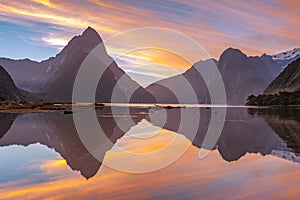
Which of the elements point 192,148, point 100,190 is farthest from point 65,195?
point 192,148

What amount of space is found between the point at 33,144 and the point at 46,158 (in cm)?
861

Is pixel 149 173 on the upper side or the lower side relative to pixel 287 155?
upper

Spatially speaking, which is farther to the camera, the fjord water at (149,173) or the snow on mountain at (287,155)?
the snow on mountain at (287,155)

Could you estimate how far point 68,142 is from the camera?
3475 cm

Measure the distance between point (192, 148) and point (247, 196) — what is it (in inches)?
629

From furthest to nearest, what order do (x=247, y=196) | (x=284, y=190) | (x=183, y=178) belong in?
(x=183, y=178) → (x=284, y=190) → (x=247, y=196)

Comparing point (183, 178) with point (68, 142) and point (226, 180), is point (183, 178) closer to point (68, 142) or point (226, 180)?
point (226, 180)

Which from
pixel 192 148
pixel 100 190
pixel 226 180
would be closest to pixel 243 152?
pixel 192 148

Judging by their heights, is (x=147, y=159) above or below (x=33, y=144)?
below

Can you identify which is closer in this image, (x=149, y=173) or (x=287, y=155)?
(x=149, y=173)

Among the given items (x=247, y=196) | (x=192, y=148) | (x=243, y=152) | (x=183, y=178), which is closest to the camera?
(x=247, y=196)

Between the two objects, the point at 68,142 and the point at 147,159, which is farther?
the point at 68,142

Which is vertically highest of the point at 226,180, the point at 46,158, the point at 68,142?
the point at 68,142

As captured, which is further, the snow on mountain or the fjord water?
the snow on mountain
